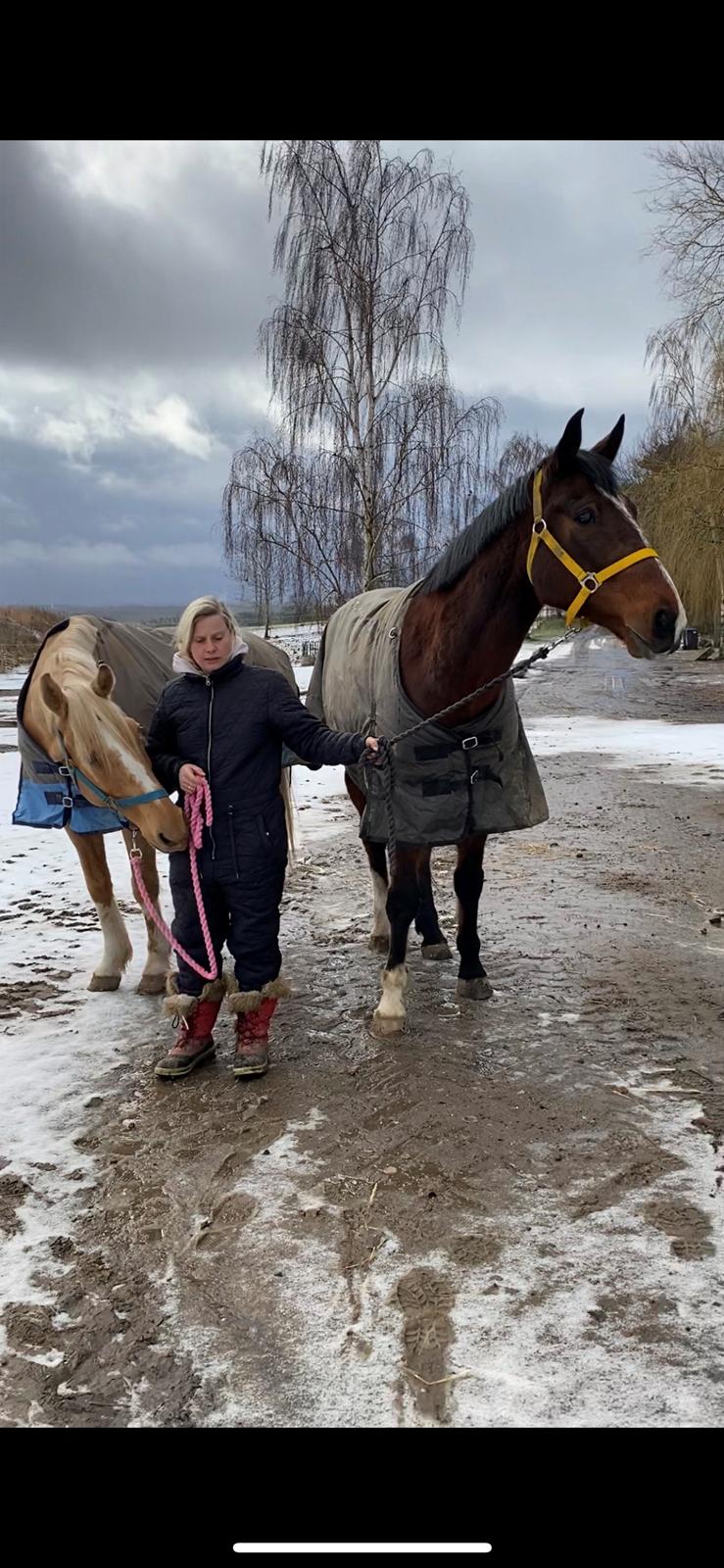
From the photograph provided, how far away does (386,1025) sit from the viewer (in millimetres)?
3324

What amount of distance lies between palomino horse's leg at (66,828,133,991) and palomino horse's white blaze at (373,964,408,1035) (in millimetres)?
1185

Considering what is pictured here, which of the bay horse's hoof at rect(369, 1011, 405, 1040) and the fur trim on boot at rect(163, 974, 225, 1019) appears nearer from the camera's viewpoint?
the fur trim on boot at rect(163, 974, 225, 1019)

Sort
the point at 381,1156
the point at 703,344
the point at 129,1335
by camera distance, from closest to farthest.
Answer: the point at 129,1335 → the point at 381,1156 → the point at 703,344

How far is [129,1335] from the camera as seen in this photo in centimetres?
183

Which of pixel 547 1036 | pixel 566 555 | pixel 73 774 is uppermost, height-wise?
pixel 566 555

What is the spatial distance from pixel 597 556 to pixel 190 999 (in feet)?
6.53

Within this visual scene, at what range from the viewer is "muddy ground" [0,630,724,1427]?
167 cm

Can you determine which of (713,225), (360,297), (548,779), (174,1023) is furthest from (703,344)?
(174,1023)

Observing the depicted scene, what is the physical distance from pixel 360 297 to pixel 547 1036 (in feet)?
31.0

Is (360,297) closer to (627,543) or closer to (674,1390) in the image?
(627,543)

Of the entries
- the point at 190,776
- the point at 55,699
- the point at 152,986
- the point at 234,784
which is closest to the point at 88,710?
the point at 55,699

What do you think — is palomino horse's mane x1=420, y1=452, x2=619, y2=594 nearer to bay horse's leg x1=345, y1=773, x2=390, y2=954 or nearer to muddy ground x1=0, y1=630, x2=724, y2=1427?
bay horse's leg x1=345, y1=773, x2=390, y2=954

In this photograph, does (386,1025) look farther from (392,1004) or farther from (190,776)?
(190,776)

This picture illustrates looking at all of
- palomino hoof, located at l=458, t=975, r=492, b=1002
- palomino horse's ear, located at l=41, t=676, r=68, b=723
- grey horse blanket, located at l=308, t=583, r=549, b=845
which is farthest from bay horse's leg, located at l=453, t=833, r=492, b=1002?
palomino horse's ear, located at l=41, t=676, r=68, b=723
